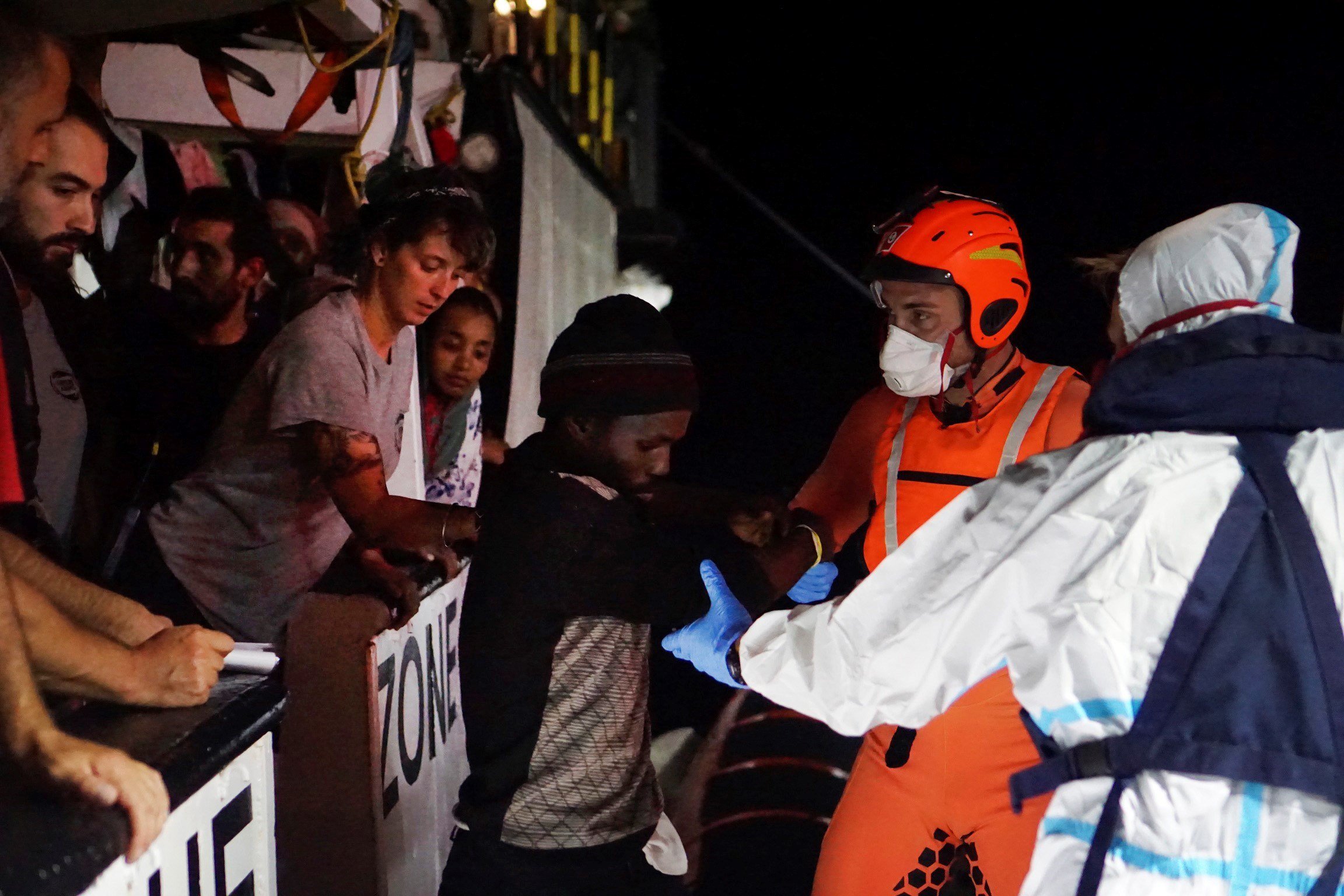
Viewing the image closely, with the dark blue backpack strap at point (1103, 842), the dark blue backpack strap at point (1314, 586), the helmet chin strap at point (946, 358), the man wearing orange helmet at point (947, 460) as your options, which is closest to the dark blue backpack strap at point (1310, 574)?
the dark blue backpack strap at point (1314, 586)

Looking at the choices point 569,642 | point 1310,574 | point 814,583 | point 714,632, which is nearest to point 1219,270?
point 1310,574

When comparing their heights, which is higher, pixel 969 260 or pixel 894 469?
pixel 969 260

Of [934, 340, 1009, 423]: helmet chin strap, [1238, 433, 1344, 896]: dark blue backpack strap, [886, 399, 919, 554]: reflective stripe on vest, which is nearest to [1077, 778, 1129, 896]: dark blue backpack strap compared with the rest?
[1238, 433, 1344, 896]: dark blue backpack strap

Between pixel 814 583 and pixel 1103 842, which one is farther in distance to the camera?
pixel 814 583

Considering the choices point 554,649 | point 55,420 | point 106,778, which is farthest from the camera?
point 554,649

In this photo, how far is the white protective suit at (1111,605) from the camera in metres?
1.70

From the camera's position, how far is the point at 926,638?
1982 mm

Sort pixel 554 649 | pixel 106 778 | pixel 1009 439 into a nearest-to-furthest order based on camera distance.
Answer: pixel 106 778, pixel 554 649, pixel 1009 439

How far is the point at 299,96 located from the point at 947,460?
2.15 meters

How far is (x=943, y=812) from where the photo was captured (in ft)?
9.24

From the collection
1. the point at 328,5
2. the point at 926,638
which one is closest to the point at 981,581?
the point at 926,638

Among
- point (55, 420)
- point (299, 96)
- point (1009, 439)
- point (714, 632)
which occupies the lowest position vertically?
point (714, 632)

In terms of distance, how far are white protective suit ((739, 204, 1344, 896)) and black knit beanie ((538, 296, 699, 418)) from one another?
0.77m

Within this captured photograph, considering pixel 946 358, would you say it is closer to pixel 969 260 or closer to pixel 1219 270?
pixel 969 260
